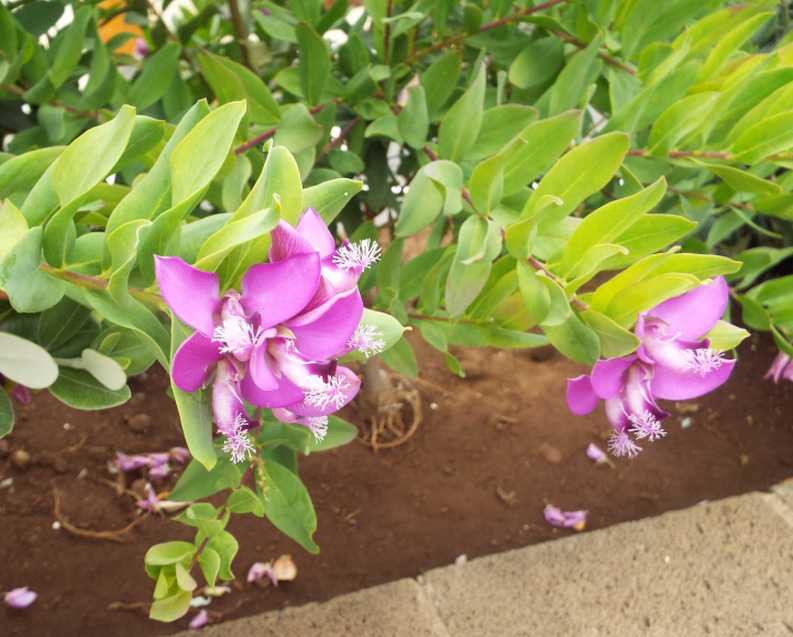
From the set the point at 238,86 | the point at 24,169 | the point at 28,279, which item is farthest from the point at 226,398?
the point at 238,86

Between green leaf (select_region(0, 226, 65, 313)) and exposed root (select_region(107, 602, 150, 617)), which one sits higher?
green leaf (select_region(0, 226, 65, 313))

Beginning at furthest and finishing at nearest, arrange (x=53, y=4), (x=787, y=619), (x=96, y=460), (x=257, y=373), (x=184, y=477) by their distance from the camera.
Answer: (x=96, y=460) < (x=787, y=619) < (x=53, y=4) < (x=184, y=477) < (x=257, y=373)

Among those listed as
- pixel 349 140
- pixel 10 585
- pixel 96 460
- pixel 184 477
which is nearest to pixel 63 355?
pixel 184 477

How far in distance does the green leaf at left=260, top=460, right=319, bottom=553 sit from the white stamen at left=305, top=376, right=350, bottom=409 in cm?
38

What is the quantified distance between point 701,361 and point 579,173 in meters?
0.16

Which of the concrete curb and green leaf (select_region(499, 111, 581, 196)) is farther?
the concrete curb

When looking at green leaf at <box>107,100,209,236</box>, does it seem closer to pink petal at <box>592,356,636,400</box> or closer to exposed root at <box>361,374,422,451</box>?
pink petal at <box>592,356,636,400</box>

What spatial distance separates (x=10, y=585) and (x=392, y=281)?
703 millimetres

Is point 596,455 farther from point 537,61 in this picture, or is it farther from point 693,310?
point 693,310

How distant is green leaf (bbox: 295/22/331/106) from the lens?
2.77 feet

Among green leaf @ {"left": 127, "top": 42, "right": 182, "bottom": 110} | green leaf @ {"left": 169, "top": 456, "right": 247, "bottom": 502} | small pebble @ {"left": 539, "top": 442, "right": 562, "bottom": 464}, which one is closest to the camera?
green leaf @ {"left": 169, "top": 456, "right": 247, "bottom": 502}

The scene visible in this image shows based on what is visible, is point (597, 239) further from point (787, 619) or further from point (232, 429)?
point (787, 619)

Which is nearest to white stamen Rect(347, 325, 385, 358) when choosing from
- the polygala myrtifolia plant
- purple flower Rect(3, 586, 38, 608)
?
the polygala myrtifolia plant

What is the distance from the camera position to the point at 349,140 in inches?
39.4
